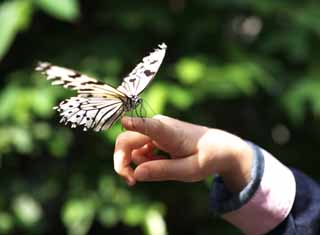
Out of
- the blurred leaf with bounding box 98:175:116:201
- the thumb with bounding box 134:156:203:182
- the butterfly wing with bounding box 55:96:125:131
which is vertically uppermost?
the butterfly wing with bounding box 55:96:125:131

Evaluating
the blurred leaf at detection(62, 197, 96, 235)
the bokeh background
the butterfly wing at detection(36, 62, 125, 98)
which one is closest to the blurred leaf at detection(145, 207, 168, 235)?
the bokeh background

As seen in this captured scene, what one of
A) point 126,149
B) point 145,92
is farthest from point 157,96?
point 126,149

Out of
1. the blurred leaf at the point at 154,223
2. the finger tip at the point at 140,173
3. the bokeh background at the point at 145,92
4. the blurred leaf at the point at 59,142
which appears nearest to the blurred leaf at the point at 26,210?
the bokeh background at the point at 145,92

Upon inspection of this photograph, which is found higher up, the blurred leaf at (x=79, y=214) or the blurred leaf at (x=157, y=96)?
the blurred leaf at (x=157, y=96)

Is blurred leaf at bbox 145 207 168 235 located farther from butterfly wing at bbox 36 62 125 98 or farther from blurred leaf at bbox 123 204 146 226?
butterfly wing at bbox 36 62 125 98

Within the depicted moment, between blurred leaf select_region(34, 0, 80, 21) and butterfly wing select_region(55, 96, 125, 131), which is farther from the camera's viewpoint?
blurred leaf select_region(34, 0, 80, 21)

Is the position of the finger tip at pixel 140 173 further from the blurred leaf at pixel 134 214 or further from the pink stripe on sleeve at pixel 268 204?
the blurred leaf at pixel 134 214
